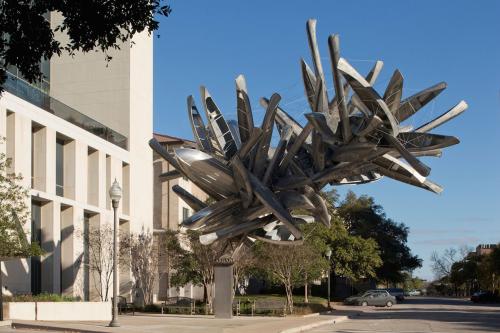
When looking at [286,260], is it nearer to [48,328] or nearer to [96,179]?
[96,179]

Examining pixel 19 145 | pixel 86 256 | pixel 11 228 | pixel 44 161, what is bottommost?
pixel 86 256

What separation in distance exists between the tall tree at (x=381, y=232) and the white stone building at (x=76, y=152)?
32528 millimetres

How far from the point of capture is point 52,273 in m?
41.9

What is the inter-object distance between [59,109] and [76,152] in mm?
2779

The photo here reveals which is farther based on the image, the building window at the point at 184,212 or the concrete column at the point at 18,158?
the building window at the point at 184,212

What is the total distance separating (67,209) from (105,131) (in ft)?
24.7

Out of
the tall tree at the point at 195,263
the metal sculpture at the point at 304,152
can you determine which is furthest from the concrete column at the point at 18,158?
the metal sculpture at the point at 304,152

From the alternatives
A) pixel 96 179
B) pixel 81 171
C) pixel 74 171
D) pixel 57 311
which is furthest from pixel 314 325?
pixel 96 179

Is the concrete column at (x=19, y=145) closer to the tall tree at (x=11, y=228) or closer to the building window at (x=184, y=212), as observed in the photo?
the tall tree at (x=11, y=228)

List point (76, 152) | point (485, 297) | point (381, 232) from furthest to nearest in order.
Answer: point (381, 232) < point (485, 297) < point (76, 152)

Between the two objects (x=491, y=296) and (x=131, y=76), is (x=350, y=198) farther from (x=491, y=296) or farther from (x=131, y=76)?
(x=131, y=76)

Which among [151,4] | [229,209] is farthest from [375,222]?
[151,4]

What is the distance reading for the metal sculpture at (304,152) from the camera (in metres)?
21.7

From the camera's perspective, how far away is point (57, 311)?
32.3 meters
